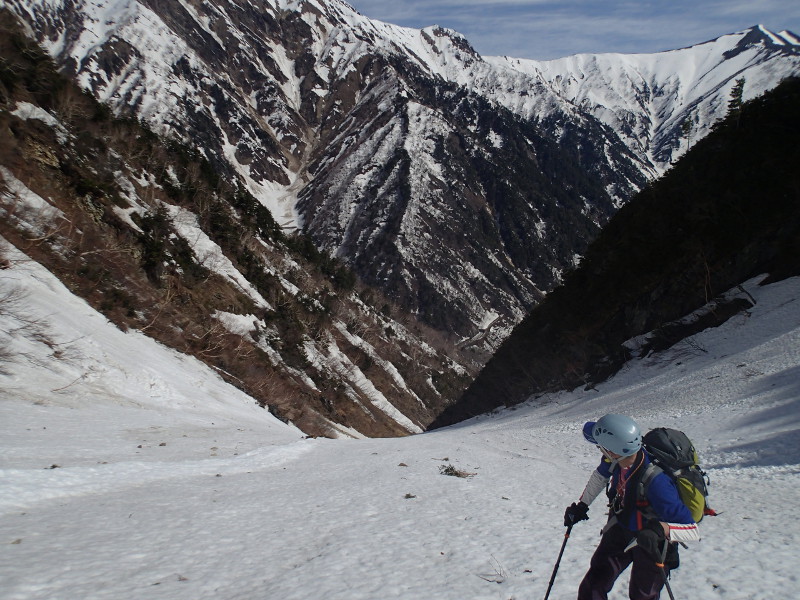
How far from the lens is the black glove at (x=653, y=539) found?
3.54 meters

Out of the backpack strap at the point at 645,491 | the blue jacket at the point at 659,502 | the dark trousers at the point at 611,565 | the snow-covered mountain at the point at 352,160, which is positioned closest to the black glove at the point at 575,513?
the dark trousers at the point at 611,565

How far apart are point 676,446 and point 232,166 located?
549 ft

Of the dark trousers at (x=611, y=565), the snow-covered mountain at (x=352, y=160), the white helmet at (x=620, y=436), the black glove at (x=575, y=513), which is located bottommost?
the dark trousers at (x=611, y=565)

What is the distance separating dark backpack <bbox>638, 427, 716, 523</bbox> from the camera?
3660mm

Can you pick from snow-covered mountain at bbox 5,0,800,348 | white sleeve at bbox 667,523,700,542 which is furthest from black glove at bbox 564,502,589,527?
snow-covered mountain at bbox 5,0,800,348

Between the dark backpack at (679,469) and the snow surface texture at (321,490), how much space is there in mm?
1232

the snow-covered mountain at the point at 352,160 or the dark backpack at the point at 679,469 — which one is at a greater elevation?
the snow-covered mountain at the point at 352,160

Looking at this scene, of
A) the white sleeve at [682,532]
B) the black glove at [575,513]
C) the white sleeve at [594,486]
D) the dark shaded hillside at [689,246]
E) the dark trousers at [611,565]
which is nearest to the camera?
the white sleeve at [682,532]

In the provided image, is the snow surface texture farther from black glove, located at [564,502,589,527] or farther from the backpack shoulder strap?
the backpack shoulder strap

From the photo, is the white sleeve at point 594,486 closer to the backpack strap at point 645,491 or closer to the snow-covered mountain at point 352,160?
the backpack strap at point 645,491

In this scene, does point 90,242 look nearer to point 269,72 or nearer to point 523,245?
point 523,245

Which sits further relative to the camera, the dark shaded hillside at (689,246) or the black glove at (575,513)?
the dark shaded hillside at (689,246)

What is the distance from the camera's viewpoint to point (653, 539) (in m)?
3.54

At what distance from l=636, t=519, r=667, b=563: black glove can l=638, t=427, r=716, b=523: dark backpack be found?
20cm
